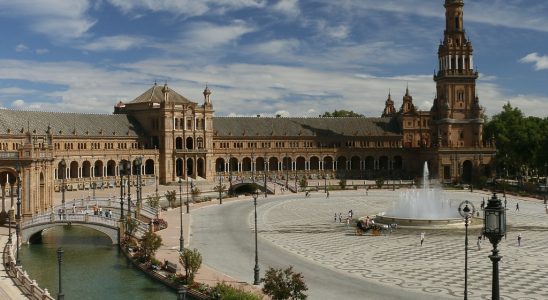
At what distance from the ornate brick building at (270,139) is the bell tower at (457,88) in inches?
8.4

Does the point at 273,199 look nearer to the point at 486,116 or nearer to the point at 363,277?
the point at 363,277

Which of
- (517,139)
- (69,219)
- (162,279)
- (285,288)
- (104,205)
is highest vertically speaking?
(517,139)

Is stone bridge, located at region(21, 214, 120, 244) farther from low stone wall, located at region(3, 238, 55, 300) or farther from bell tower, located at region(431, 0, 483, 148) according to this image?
bell tower, located at region(431, 0, 483, 148)

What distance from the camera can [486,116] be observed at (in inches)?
6954

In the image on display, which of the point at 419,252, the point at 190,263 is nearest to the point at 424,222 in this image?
the point at 419,252

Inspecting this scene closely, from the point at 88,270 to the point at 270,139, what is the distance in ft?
319

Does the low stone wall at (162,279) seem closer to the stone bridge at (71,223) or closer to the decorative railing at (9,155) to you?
the stone bridge at (71,223)

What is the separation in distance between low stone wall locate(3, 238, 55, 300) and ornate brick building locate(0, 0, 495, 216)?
63789mm

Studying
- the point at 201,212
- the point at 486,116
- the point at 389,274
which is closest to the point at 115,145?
the point at 201,212

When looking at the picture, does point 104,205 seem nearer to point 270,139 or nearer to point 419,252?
point 419,252

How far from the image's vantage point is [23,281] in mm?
39906

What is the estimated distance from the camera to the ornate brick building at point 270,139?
394ft

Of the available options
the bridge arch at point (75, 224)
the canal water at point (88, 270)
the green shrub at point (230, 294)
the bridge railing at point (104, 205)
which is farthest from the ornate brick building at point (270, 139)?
the green shrub at point (230, 294)

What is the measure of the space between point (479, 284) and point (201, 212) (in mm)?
48813
